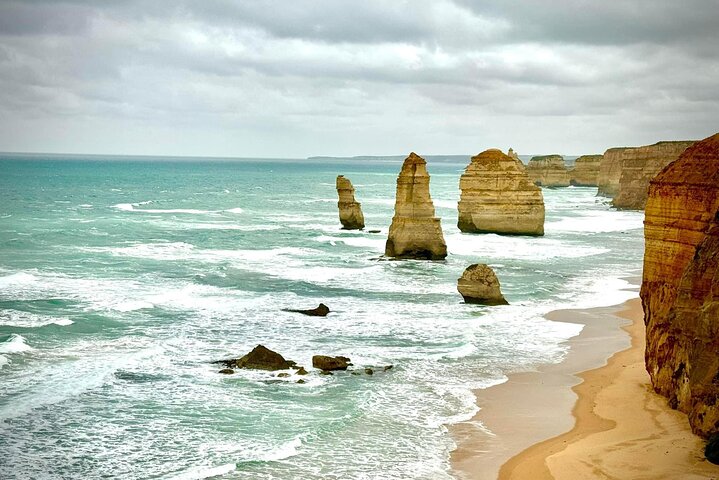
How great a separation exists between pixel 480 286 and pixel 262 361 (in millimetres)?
12590

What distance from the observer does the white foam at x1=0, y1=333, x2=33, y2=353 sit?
2445cm

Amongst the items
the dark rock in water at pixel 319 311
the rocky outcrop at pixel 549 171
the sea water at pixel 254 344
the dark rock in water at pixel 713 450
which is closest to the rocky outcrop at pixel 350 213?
the sea water at pixel 254 344

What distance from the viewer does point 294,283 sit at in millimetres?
38906

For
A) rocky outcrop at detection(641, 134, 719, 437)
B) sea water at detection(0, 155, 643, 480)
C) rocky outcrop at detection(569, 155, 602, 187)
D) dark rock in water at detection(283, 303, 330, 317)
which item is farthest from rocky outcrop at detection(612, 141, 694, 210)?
rocky outcrop at detection(641, 134, 719, 437)

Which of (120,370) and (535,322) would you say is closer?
(120,370)

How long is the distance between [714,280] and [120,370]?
15.5 metres

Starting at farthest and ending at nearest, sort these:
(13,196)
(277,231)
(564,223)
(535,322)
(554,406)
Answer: (13,196)
(564,223)
(277,231)
(535,322)
(554,406)

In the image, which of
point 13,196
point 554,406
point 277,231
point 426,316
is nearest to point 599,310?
point 426,316

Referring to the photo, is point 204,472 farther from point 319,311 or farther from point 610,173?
point 610,173

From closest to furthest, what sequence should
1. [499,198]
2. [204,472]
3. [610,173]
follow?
[204,472], [499,198], [610,173]

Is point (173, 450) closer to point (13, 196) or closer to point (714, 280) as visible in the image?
point (714, 280)

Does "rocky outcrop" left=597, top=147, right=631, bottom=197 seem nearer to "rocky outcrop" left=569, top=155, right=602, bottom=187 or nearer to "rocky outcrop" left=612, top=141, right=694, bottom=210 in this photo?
"rocky outcrop" left=612, top=141, right=694, bottom=210

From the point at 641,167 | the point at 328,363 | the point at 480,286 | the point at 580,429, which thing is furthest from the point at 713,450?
the point at 641,167

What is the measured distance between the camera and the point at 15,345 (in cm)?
2486
